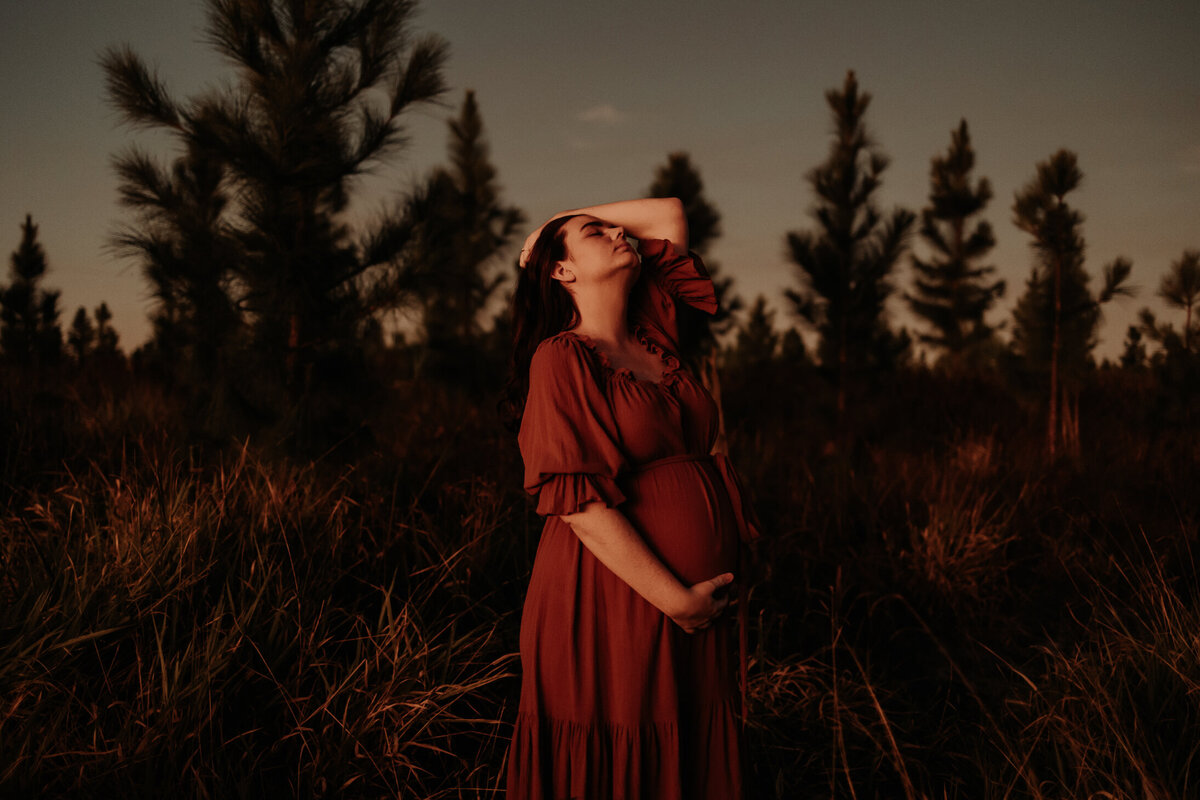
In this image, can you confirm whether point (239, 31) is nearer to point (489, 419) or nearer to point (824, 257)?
point (489, 419)

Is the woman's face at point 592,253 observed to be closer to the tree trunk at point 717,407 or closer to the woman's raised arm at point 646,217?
the woman's raised arm at point 646,217

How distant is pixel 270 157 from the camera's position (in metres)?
4.64

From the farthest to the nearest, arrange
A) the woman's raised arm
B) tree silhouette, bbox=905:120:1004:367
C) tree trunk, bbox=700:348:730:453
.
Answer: tree silhouette, bbox=905:120:1004:367 < tree trunk, bbox=700:348:730:453 < the woman's raised arm

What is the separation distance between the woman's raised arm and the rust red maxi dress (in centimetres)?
38

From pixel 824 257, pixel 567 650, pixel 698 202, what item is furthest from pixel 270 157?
pixel 698 202

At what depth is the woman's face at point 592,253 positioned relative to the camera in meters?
1.64

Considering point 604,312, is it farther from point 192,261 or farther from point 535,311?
point 192,261

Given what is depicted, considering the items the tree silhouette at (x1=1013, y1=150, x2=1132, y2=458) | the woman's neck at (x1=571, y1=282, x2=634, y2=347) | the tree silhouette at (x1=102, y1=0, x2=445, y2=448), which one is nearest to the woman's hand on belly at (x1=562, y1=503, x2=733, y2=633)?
the woman's neck at (x1=571, y1=282, x2=634, y2=347)

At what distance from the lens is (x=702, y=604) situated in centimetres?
148

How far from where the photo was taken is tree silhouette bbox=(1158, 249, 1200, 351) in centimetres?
709

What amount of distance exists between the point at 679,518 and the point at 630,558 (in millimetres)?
159

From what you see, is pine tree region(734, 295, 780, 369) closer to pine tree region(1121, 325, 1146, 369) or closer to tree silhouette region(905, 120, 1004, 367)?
tree silhouette region(905, 120, 1004, 367)

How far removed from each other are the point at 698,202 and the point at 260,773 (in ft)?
31.9

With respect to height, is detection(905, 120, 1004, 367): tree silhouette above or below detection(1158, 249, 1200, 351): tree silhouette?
above
